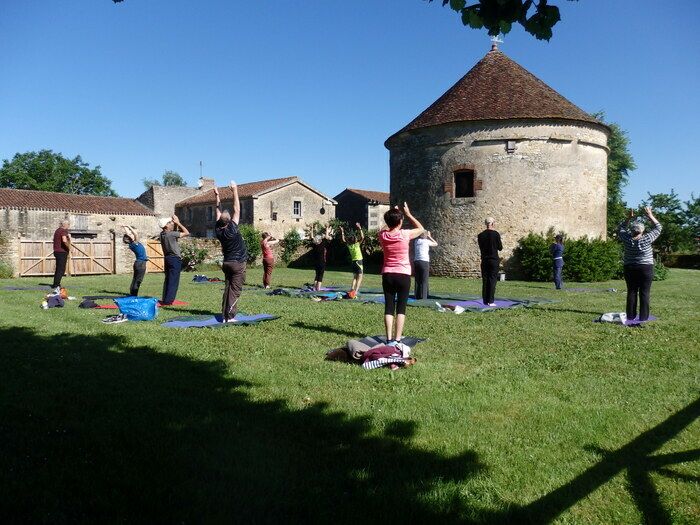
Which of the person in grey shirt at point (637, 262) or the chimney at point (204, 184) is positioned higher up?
the chimney at point (204, 184)

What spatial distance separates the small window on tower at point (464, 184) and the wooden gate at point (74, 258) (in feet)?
50.6

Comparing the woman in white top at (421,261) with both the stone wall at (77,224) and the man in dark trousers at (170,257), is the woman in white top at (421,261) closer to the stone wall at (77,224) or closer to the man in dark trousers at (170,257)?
the man in dark trousers at (170,257)

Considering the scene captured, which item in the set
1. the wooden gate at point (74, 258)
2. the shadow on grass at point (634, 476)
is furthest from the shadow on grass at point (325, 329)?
the wooden gate at point (74, 258)

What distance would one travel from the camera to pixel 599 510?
2.86 metres

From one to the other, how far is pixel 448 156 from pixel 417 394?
18.0 m

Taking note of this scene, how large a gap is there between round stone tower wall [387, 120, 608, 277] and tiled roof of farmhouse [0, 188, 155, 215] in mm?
25287

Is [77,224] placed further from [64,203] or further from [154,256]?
[154,256]

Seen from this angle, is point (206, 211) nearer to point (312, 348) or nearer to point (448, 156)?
point (448, 156)

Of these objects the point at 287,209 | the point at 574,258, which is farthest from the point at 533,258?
the point at 287,209

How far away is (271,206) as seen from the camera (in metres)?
40.2

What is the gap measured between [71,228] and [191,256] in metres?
14.6

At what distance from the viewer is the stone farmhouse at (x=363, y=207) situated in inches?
1710

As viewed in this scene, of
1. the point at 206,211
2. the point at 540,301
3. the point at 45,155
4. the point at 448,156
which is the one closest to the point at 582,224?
the point at 448,156

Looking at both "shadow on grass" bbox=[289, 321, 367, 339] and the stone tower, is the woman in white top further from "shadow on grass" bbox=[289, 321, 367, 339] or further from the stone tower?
the stone tower
